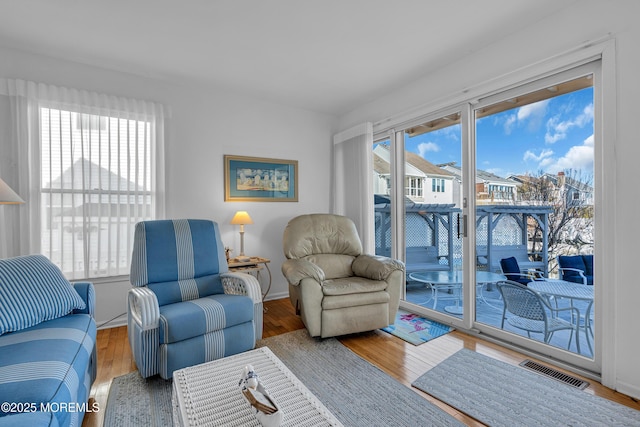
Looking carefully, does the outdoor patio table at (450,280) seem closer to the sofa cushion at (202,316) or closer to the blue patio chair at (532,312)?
the blue patio chair at (532,312)

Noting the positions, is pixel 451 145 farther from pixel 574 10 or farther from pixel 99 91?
pixel 99 91

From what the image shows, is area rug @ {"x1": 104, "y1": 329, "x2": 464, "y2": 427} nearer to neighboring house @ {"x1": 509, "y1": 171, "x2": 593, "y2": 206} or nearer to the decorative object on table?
the decorative object on table

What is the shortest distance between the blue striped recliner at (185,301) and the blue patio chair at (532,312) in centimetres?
208

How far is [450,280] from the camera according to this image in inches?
118

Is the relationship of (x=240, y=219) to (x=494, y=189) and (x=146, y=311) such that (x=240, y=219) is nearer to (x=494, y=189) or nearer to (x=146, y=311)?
(x=146, y=311)

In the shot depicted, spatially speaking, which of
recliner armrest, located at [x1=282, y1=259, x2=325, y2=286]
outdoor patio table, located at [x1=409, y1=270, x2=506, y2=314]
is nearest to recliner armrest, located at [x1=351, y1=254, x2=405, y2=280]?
outdoor patio table, located at [x1=409, y1=270, x2=506, y2=314]

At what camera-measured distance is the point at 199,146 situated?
3.47m

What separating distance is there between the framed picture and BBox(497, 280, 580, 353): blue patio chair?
104 inches

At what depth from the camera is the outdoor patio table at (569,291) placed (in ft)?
6.98

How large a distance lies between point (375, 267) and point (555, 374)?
4.90 feet

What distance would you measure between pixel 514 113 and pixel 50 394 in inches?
132

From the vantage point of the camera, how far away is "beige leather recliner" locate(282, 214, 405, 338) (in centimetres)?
258

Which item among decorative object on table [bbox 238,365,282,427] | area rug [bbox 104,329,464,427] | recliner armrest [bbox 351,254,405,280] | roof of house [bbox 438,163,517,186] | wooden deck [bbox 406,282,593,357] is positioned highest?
roof of house [bbox 438,163,517,186]

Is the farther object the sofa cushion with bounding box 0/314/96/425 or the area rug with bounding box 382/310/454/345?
the area rug with bounding box 382/310/454/345
